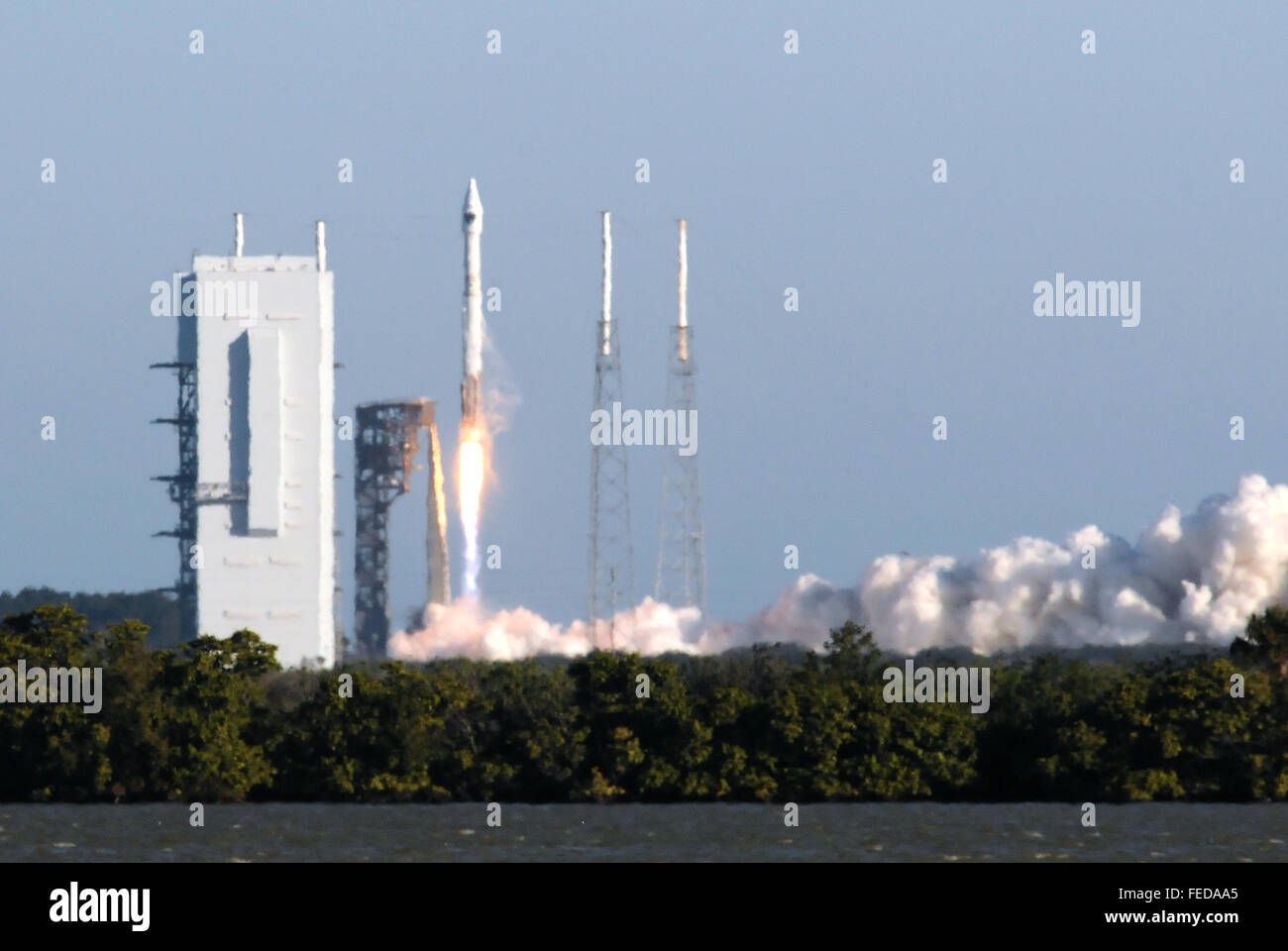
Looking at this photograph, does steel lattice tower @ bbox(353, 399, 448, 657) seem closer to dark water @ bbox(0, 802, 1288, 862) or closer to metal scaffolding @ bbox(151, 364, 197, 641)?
metal scaffolding @ bbox(151, 364, 197, 641)

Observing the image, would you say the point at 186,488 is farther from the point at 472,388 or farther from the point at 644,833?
the point at 644,833

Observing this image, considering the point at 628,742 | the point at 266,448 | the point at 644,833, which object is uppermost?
the point at 266,448

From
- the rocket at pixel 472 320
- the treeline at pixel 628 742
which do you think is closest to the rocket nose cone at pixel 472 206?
the rocket at pixel 472 320

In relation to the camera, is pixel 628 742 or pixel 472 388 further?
pixel 472 388

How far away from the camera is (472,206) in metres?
134

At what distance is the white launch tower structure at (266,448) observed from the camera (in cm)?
13475

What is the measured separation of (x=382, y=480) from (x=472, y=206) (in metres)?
21.5

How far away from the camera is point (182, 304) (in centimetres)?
13925

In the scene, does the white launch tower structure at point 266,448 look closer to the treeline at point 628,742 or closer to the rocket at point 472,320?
the rocket at point 472,320

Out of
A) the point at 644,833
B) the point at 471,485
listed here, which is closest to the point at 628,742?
the point at 644,833

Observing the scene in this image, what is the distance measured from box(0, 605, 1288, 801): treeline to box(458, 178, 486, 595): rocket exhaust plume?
5071cm

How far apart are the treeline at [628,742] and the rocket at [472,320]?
51566 millimetres

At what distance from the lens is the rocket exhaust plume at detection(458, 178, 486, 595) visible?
132250 millimetres

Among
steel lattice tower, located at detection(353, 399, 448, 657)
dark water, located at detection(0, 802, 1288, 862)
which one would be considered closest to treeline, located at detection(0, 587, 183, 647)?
steel lattice tower, located at detection(353, 399, 448, 657)
